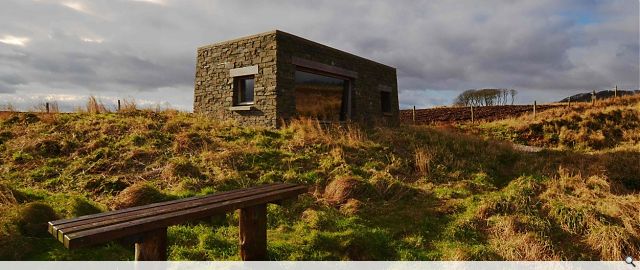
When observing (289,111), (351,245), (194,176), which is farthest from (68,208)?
(289,111)

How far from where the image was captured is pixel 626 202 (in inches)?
253

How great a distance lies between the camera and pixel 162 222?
3211mm

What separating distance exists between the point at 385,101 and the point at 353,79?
116 inches

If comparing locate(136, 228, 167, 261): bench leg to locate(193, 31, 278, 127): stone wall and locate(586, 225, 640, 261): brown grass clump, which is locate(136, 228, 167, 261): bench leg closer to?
locate(586, 225, 640, 261): brown grass clump

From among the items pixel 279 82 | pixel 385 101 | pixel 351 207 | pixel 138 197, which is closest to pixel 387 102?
pixel 385 101

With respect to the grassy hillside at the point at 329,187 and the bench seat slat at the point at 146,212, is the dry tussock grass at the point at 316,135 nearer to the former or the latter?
the grassy hillside at the point at 329,187

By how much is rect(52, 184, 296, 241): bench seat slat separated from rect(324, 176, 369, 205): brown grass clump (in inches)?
89.4

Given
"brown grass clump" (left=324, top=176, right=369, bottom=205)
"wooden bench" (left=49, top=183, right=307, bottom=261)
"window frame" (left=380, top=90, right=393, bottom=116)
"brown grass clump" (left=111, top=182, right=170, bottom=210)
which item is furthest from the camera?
"window frame" (left=380, top=90, right=393, bottom=116)

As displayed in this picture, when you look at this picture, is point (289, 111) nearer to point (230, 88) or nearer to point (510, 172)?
point (230, 88)

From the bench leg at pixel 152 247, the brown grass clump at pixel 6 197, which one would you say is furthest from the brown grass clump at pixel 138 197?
the bench leg at pixel 152 247

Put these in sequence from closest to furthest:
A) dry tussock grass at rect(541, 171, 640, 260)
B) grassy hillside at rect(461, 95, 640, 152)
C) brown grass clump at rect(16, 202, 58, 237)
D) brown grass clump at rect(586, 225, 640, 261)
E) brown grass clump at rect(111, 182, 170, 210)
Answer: brown grass clump at rect(16, 202, 58, 237) < brown grass clump at rect(586, 225, 640, 261) < dry tussock grass at rect(541, 171, 640, 260) < brown grass clump at rect(111, 182, 170, 210) < grassy hillside at rect(461, 95, 640, 152)

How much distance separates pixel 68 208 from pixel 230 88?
757 cm

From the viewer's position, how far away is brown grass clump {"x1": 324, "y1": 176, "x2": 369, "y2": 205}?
6.80 meters

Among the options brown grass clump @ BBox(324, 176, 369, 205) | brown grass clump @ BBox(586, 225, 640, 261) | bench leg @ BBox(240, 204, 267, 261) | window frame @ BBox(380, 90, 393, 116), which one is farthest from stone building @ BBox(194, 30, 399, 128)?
brown grass clump @ BBox(586, 225, 640, 261)
